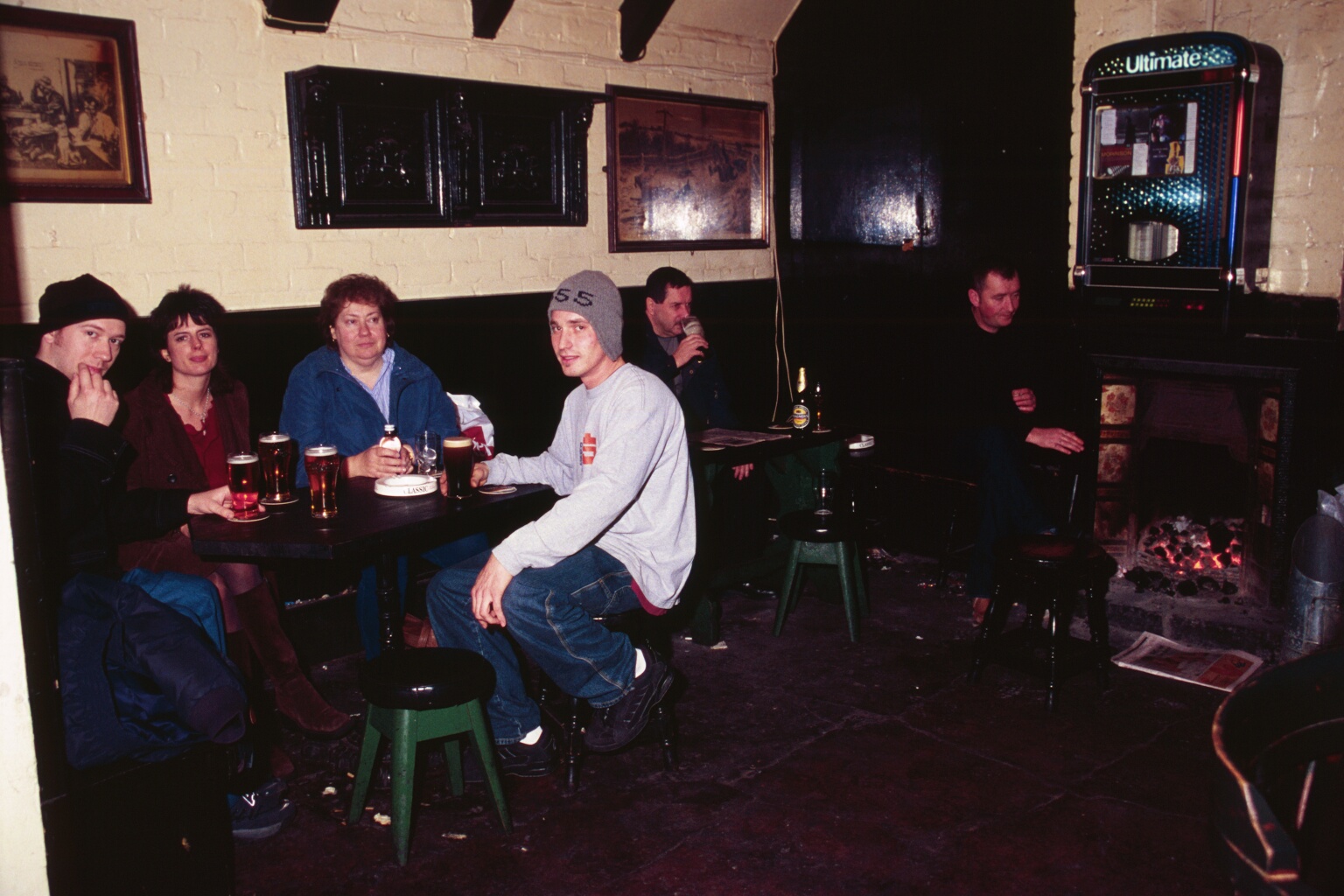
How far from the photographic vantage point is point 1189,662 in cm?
416

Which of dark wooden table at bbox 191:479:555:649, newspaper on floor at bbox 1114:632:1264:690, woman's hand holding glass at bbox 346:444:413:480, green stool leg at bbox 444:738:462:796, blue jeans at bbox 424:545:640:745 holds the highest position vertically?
woman's hand holding glass at bbox 346:444:413:480

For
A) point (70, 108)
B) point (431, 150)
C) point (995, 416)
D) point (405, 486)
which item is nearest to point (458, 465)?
point (405, 486)

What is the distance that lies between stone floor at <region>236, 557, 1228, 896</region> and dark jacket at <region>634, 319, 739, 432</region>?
1.27 metres

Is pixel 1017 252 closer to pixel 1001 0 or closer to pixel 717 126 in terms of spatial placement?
pixel 1001 0

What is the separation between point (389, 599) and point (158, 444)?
0.96m

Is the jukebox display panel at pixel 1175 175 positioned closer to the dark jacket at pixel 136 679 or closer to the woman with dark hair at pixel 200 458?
the woman with dark hair at pixel 200 458

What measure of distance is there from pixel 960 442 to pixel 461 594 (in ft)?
8.26

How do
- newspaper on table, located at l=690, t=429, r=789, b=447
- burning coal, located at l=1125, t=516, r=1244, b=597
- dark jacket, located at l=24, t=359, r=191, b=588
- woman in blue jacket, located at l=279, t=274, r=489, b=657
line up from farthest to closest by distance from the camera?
burning coal, located at l=1125, t=516, r=1244, b=597 < newspaper on table, located at l=690, t=429, r=789, b=447 < woman in blue jacket, located at l=279, t=274, r=489, b=657 < dark jacket, located at l=24, t=359, r=191, b=588

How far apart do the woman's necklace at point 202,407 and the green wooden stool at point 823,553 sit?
233 cm

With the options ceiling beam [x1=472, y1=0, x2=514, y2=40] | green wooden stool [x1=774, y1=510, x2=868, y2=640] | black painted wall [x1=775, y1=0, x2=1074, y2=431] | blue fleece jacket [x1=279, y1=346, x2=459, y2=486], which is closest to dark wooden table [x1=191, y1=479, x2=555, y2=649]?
blue fleece jacket [x1=279, y1=346, x2=459, y2=486]

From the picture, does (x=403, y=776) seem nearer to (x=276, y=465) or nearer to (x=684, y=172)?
(x=276, y=465)

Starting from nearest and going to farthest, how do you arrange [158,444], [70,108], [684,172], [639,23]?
[158,444] → [70,108] → [639,23] → [684,172]

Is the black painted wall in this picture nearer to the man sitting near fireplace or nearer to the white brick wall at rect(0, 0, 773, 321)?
the man sitting near fireplace

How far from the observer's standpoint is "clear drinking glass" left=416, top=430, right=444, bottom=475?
337cm
